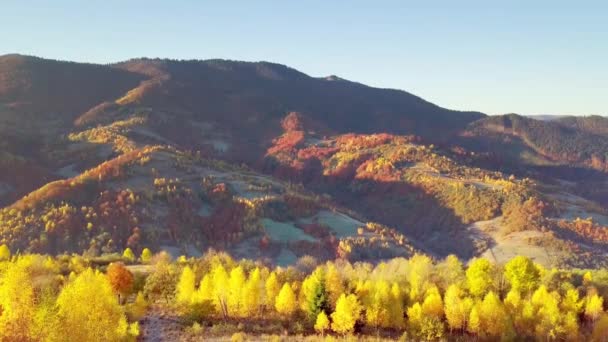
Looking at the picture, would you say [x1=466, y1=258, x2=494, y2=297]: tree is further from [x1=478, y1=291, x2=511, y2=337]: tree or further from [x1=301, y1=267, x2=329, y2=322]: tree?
[x1=301, y1=267, x2=329, y2=322]: tree

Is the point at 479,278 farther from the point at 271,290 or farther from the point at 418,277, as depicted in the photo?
the point at 271,290

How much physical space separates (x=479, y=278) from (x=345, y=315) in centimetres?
2777

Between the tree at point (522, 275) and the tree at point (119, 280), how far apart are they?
58.9 m

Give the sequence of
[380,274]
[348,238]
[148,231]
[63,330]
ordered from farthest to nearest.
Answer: [348,238] < [148,231] < [380,274] < [63,330]

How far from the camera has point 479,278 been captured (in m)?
91.3

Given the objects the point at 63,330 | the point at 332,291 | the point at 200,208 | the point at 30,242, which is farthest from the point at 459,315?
the point at 200,208

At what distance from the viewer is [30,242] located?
482 feet

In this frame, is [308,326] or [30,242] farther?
[30,242]

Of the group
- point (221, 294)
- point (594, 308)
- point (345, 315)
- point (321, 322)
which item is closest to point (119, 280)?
point (221, 294)

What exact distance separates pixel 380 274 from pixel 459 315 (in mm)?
19234

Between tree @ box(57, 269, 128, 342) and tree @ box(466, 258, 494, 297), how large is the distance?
5676 cm

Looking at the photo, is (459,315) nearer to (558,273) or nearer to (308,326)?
(308,326)

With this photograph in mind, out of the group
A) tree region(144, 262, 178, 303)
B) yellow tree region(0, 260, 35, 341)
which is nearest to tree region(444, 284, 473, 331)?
tree region(144, 262, 178, 303)

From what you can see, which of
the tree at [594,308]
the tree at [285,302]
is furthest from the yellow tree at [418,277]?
the tree at [594,308]
